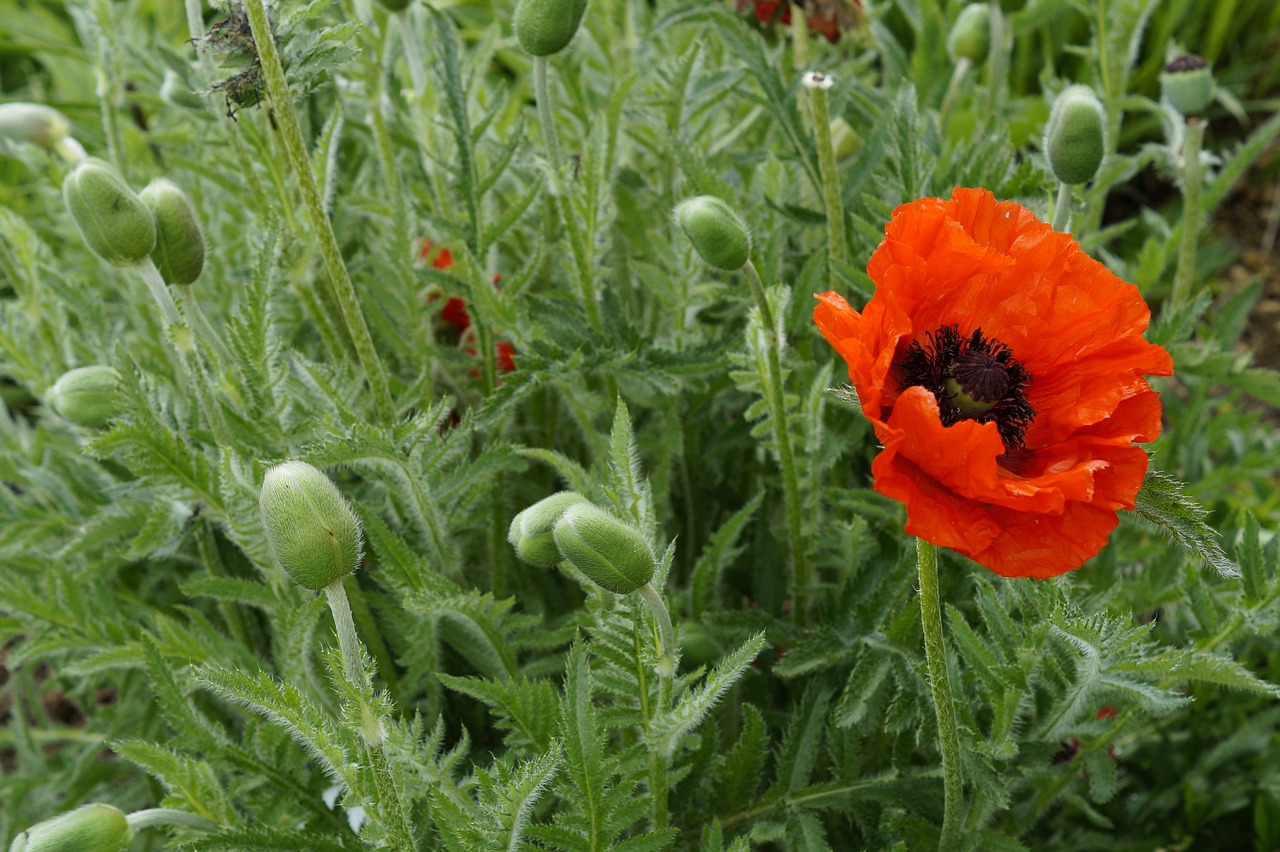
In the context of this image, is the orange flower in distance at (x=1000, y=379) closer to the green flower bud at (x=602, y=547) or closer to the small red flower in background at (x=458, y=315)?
the green flower bud at (x=602, y=547)

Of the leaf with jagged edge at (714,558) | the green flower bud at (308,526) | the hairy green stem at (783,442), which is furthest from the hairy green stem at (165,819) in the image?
the hairy green stem at (783,442)

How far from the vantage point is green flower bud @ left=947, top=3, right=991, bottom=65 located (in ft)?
5.12

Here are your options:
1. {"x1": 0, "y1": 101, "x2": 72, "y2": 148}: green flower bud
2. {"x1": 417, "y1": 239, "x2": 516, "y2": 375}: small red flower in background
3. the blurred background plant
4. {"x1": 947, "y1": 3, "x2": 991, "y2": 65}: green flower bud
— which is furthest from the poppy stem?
{"x1": 0, "y1": 101, "x2": 72, "y2": 148}: green flower bud

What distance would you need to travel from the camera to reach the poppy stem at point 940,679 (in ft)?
2.73

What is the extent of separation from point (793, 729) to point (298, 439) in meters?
0.54

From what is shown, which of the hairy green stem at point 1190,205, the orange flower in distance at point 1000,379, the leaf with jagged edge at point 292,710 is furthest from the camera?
the hairy green stem at point 1190,205

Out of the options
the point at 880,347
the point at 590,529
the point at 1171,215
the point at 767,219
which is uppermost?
the point at 880,347

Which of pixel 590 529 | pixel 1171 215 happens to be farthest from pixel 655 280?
pixel 1171 215

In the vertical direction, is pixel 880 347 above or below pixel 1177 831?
above

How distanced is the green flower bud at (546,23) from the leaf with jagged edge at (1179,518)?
2.03ft

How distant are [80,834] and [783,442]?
0.66 m

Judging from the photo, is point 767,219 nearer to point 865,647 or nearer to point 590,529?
point 865,647

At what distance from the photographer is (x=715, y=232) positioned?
97cm

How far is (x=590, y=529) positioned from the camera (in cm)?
82
